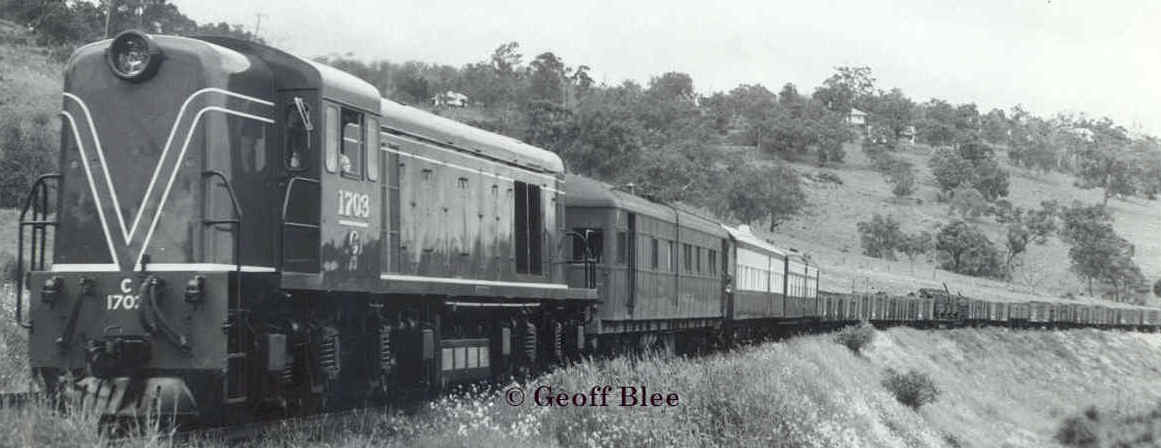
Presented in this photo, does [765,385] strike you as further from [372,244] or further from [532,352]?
[372,244]

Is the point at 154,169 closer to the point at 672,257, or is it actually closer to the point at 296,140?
the point at 296,140

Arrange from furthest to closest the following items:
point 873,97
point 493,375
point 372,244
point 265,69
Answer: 1. point 873,97
2. point 493,375
3. point 372,244
4. point 265,69

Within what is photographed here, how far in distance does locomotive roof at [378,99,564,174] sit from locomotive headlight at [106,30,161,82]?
2.63m

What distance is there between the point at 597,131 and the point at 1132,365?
37.3 meters

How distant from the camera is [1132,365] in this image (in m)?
68.1

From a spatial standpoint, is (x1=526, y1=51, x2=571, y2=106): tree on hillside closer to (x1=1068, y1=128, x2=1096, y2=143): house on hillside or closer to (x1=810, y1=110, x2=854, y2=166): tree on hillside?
(x1=810, y1=110, x2=854, y2=166): tree on hillside

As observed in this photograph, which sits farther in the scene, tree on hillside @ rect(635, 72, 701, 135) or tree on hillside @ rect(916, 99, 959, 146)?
tree on hillside @ rect(916, 99, 959, 146)

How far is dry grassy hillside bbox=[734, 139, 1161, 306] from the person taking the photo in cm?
9375

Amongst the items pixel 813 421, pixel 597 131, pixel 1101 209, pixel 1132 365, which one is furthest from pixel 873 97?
pixel 813 421

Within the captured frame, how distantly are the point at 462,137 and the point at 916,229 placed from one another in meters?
110

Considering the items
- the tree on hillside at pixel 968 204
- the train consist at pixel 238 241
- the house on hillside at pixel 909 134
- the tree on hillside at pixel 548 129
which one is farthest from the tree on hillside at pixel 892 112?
the train consist at pixel 238 241

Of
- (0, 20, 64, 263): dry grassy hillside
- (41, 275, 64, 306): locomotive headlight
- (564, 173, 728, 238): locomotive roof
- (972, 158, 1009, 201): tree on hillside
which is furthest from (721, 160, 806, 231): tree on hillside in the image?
(41, 275, 64, 306): locomotive headlight

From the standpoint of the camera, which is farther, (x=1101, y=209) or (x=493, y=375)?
(x=1101, y=209)

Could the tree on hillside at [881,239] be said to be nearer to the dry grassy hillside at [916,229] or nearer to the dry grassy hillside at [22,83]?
the dry grassy hillside at [916,229]
